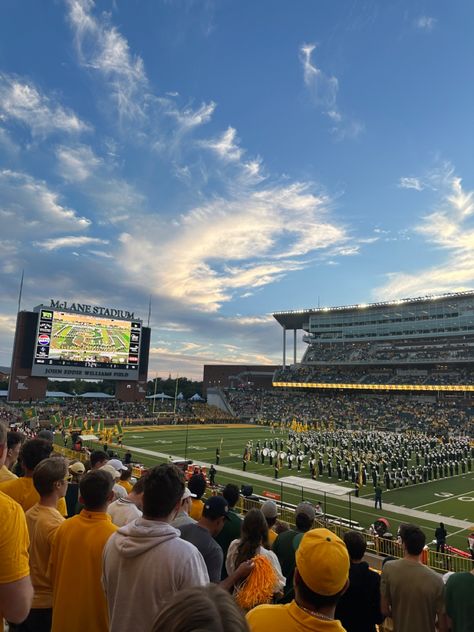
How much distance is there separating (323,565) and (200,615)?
114 cm

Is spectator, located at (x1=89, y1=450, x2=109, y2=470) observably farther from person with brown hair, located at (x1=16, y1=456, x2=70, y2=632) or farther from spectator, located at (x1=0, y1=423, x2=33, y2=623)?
spectator, located at (x1=0, y1=423, x2=33, y2=623)

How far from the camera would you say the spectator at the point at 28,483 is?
387 centimetres

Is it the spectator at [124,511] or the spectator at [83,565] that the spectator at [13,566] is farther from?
the spectator at [124,511]

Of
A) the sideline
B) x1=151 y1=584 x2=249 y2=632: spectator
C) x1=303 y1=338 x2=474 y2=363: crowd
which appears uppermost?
x1=303 y1=338 x2=474 y2=363: crowd

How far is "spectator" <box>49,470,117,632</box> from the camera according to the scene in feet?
8.81

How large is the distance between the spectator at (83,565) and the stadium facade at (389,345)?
2485 inches

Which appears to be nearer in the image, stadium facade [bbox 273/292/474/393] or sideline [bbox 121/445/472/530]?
sideline [bbox 121/445/472/530]

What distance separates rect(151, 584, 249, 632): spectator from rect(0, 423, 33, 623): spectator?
1.33m

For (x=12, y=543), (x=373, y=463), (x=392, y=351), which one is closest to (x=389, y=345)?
(x=392, y=351)

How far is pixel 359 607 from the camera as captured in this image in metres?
3.33

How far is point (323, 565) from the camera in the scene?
1979 millimetres

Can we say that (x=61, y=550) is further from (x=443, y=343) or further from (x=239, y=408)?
(x=443, y=343)

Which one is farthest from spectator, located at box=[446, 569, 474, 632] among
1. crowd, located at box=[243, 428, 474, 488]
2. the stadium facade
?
the stadium facade

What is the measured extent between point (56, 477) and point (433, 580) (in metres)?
3.09
